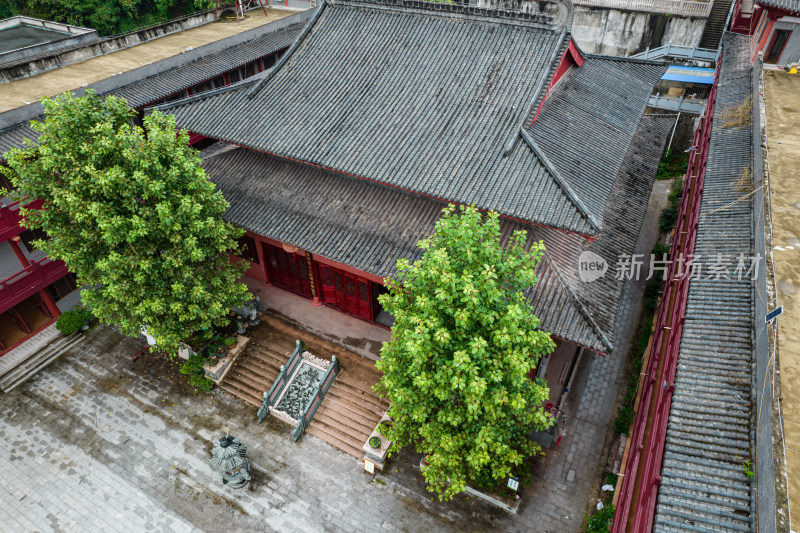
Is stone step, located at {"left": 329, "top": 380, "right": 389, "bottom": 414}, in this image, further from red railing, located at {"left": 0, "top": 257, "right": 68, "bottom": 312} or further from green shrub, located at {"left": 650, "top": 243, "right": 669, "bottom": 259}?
green shrub, located at {"left": 650, "top": 243, "right": 669, "bottom": 259}

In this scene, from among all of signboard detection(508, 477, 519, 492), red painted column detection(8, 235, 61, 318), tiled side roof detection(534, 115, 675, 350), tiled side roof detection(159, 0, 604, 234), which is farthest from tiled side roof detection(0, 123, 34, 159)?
signboard detection(508, 477, 519, 492)

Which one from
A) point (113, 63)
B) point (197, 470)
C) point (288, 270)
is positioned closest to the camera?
point (197, 470)

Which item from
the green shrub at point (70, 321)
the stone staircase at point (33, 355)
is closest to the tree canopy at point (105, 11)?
the green shrub at point (70, 321)

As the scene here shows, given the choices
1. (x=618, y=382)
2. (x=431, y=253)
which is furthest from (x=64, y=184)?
(x=618, y=382)

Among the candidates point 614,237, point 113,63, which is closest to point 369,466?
point 614,237

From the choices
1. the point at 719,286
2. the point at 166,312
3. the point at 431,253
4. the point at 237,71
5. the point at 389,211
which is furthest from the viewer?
the point at 237,71

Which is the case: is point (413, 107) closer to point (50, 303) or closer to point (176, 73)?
point (176, 73)

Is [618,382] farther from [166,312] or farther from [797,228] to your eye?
[166,312]
